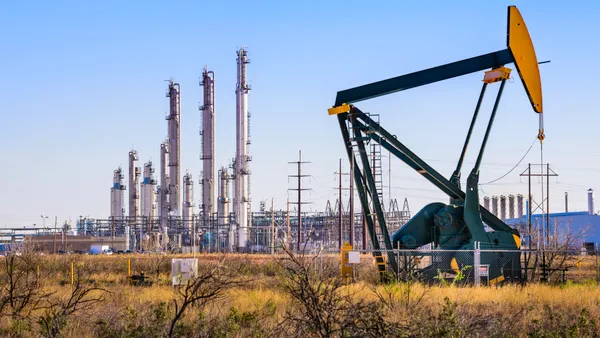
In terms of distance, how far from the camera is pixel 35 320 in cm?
1426

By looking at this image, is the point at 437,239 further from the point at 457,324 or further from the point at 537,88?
the point at 457,324

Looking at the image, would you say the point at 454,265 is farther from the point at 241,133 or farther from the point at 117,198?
the point at 117,198

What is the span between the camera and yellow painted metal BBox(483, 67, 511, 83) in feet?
69.8

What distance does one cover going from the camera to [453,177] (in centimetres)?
2292

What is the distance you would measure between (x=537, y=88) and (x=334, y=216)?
5798 centimetres

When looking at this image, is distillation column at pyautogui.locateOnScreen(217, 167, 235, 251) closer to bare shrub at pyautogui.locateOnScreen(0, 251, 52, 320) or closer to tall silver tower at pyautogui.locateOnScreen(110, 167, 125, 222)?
tall silver tower at pyautogui.locateOnScreen(110, 167, 125, 222)

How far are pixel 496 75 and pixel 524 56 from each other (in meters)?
0.89

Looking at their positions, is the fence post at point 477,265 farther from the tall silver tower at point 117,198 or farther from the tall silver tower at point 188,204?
the tall silver tower at point 117,198

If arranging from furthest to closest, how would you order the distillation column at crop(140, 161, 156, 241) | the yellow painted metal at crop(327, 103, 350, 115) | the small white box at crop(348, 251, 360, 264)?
the distillation column at crop(140, 161, 156, 241) < the yellow painted metal at crop(327, 103, 350, 115) < the small white box at crop(348, 251, 360, 264)

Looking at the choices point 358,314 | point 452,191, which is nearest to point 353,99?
point 452,191

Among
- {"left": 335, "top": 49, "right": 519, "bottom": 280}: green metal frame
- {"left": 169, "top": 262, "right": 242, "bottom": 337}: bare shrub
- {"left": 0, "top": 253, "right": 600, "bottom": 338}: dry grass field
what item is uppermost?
{"left": 335, "top": 49, "right": 519, "bottom": 280}: green metal frame

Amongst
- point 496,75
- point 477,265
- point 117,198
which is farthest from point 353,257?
point 117,198

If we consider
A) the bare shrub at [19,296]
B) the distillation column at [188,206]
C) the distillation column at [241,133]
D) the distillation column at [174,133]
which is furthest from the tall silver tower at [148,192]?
the bare shrub at [19,296]

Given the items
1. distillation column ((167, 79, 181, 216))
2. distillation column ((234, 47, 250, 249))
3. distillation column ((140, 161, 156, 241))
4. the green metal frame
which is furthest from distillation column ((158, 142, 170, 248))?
the green metal frame
